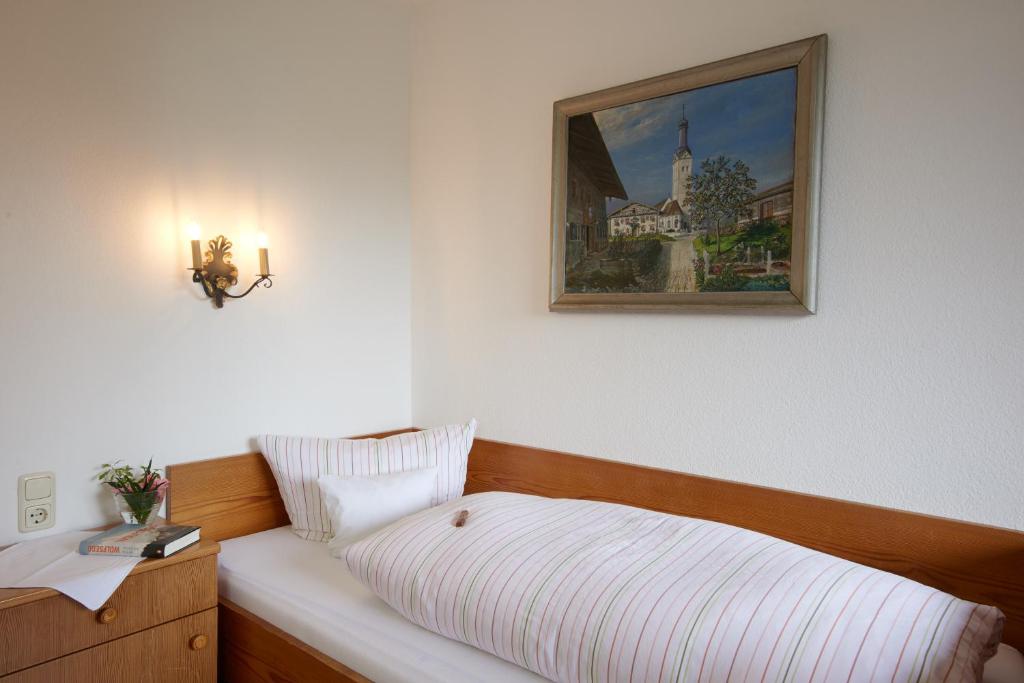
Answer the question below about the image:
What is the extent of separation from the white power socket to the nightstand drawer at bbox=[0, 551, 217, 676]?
337 mm

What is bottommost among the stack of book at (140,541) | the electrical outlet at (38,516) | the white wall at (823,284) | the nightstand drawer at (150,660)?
the nightstand drawer at (150,660)

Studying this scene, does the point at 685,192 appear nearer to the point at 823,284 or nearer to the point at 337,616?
the point at 823,284

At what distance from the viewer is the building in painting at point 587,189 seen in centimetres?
186

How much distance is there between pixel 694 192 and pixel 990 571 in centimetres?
106

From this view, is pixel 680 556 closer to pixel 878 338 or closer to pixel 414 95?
pixel 878 338

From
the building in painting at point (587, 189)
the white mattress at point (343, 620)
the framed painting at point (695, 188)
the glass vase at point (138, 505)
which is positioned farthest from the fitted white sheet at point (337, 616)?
the building in painting at point (587, 189)

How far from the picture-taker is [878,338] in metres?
1.43

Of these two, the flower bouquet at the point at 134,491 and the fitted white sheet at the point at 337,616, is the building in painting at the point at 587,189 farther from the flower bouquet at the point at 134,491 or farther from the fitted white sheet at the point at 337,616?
the flower bouquet at the point at 134,491

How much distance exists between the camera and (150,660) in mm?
1481

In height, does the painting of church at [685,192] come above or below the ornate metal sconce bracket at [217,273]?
above

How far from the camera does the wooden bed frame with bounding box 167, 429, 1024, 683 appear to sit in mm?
1308

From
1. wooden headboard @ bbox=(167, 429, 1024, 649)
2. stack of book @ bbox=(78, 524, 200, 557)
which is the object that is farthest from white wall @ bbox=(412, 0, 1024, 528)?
stack of book @ bbox=(78, 524, 200, 557)

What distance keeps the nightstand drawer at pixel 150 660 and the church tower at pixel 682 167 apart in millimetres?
1595

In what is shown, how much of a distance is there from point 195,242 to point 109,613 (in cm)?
97
